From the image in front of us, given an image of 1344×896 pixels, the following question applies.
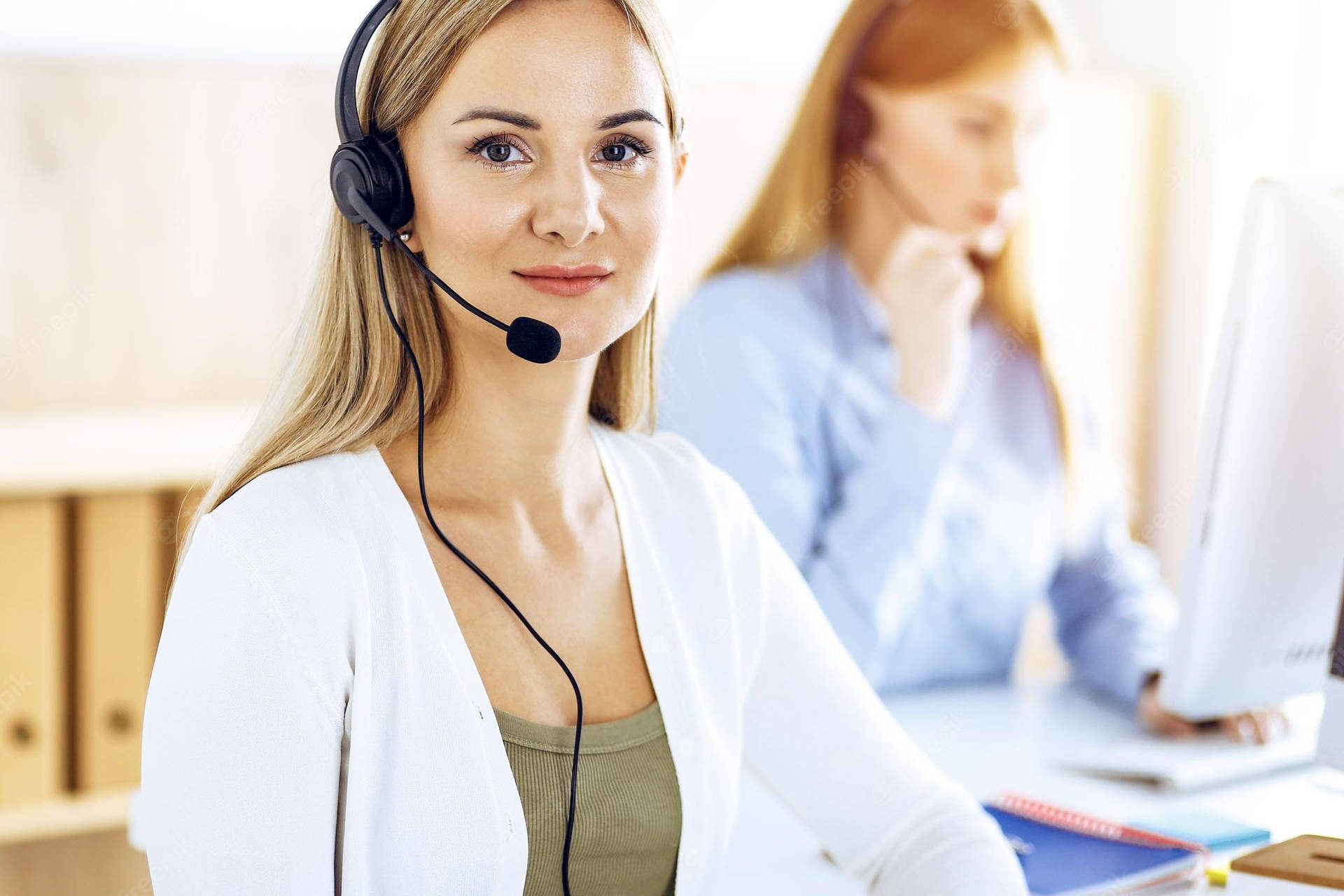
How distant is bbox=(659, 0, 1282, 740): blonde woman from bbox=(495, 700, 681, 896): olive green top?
26.0 inches

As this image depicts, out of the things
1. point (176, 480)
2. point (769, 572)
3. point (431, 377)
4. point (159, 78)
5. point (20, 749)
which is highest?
point (159, 78)

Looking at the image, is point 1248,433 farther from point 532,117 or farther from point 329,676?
point 329,676

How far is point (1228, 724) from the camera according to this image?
4.66 ft

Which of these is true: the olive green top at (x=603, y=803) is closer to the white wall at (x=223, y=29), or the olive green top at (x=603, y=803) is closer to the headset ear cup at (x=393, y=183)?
the headset ear cup at (x=393, y=183)

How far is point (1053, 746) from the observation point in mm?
1390

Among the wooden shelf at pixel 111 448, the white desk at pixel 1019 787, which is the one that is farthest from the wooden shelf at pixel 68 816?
the white desk at pixel 1019 787

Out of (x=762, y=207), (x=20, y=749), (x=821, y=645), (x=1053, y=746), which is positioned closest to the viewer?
(x=821, y=645)

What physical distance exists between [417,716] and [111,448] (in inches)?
38.7

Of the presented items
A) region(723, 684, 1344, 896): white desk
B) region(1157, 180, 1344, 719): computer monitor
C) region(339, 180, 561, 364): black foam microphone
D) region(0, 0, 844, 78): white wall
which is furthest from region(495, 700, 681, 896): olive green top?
region(0, 0, 844, 78): white wall

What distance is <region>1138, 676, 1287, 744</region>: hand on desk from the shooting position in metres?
1.41

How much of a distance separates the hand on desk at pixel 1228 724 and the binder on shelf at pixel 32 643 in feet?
4.26

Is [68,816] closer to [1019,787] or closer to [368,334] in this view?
[368,334]

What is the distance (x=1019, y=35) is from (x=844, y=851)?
3.70 ft

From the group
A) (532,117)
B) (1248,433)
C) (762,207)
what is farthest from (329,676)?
(762,207)
